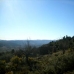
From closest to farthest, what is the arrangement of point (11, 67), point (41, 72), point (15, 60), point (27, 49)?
1. point (41, 72)
2. point (11, 67)
3. point (15, 60)
4. point (27, 49)

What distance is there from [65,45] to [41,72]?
137 ft

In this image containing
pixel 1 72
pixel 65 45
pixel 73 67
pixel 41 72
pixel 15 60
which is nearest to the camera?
pixel 41 72

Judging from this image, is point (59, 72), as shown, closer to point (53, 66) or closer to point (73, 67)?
point (53, 66)

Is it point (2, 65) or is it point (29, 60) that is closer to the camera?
point (2, 65)

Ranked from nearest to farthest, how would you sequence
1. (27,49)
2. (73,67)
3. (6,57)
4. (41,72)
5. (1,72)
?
1. (41,72)
2. (73,67)
3. (1,72)
4. (6,57)
5. (27,49)

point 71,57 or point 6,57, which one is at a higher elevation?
point 71,57

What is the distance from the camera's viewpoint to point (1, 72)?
2416cm

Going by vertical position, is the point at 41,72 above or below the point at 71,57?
below

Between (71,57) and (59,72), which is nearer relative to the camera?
(59,72)

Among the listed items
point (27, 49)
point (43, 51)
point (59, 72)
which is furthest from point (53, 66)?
point (43, 51)

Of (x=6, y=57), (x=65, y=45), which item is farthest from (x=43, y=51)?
(x=6, y=57)

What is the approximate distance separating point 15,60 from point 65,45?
31567 millimetres

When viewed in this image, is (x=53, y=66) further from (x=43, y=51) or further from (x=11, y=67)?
(x=43, y=51)

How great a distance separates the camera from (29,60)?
35.8 meters
